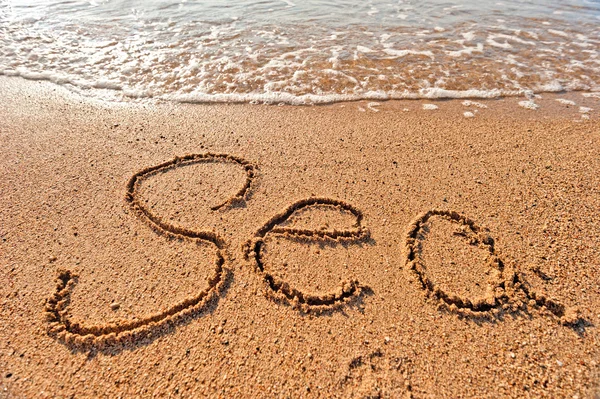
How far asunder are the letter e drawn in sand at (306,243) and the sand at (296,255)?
0.04ft

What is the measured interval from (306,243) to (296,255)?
0.13 meters

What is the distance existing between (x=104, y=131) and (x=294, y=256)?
2.39m

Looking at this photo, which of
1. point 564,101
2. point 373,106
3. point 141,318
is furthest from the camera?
point 564,101

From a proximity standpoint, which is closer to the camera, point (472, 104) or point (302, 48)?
point (472, 104)

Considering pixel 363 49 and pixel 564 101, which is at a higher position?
pixel 363 49

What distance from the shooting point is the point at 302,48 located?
17.8ft

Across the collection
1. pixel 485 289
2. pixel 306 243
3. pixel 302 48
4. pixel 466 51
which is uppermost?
pixel 302 48

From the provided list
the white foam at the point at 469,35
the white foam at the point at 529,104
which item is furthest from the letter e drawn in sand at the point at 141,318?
the white foam at the point at 469,35

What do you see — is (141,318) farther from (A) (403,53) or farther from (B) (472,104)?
(A) (403,53)

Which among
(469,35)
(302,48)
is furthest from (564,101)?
(302,48)

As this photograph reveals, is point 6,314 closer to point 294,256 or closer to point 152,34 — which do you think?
point 294,256

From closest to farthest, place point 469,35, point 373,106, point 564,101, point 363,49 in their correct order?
point 373,106 → point 564,101 → point 363,49 → point 469,35

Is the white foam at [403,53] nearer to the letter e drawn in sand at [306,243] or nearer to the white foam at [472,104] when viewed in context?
the white foam at [472,104]

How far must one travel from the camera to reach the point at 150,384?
178 cm
